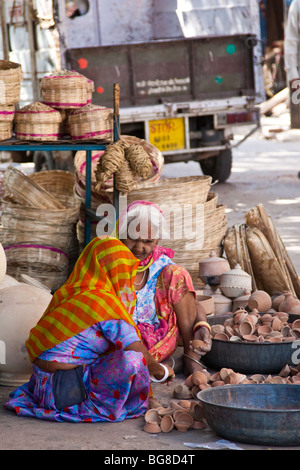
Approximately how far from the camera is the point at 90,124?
4941 mm

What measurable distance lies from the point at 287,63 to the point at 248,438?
264 inches

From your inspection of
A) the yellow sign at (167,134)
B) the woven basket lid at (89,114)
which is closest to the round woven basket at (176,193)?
the woven basket lid at (89,114)

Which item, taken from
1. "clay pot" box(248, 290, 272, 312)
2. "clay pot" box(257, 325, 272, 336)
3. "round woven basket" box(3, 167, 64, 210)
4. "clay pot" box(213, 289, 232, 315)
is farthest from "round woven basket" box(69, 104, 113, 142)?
"clay pot" box(257, 325, 272, 336)

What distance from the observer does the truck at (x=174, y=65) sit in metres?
8.66

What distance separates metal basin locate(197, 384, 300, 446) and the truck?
5.67 m

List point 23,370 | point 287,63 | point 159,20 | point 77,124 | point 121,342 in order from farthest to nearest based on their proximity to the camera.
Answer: point 159,20
point 287,63
point 77,124
point 23,370
point 121,342

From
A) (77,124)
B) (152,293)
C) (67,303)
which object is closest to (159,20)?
(77,124)

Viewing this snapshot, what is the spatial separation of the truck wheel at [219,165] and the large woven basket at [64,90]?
17.6ft

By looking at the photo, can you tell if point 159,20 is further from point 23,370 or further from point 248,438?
point 248,438

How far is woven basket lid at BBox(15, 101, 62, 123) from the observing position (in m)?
4.89

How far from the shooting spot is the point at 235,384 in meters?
3.42

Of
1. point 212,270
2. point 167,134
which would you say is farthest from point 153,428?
point 167,134

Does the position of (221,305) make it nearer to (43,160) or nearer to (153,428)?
(153,428)

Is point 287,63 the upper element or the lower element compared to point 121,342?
upper
